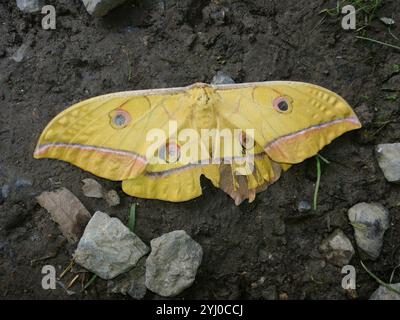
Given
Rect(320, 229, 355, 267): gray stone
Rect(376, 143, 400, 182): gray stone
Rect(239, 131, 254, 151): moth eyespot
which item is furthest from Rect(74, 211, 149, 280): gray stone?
Rect(376, 143, 400, 182): gray stone

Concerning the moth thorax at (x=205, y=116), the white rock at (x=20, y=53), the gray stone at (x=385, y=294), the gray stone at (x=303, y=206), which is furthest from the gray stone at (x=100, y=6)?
the gray stone at (x=385, y=294)

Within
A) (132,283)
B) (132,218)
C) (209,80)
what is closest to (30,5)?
(209,80)

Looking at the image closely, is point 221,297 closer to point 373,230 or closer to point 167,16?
point 373,230

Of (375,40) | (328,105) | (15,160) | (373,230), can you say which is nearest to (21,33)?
(15,160)

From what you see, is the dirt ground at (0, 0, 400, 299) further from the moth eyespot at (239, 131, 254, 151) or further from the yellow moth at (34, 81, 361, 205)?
the moth eyespot at (239, 131, 254, 151)

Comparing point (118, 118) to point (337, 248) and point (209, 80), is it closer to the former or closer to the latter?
point (209, 80)

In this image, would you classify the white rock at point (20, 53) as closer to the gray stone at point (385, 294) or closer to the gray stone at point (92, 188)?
the gray stone at point (92, 188)
